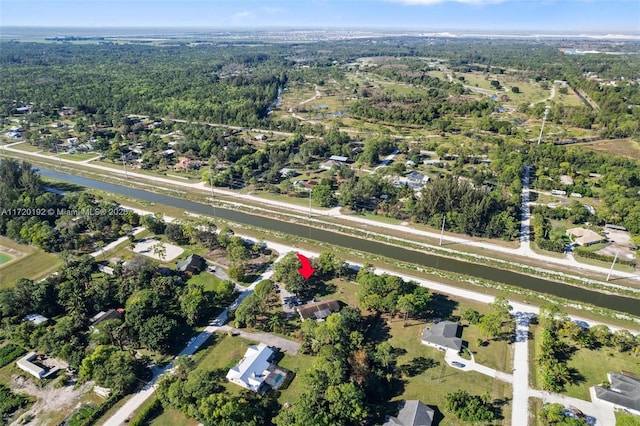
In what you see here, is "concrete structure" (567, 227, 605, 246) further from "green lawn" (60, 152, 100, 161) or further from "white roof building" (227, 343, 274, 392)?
"green lawn" (60, 152, 100, 161)

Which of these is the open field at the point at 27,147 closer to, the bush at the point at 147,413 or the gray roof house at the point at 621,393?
the bush at the point at 147,413

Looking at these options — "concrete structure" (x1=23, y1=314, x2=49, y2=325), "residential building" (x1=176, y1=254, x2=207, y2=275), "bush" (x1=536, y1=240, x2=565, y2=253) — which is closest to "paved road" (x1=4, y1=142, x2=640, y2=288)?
"bush" (x1=536, y1=240, x2=565, y2=253)

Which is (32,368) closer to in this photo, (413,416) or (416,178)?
(413,416)

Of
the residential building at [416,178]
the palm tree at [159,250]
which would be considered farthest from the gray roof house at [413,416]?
the residential building at [416,178]

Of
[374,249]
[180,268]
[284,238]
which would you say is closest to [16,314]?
[180,268]

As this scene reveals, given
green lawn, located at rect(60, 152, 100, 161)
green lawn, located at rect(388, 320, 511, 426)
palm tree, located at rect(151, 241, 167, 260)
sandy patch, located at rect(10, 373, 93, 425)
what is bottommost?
green lawn, located at rect(388, 320, 511, 426)

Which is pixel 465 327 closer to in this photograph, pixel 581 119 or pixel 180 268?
pixel 180 268
